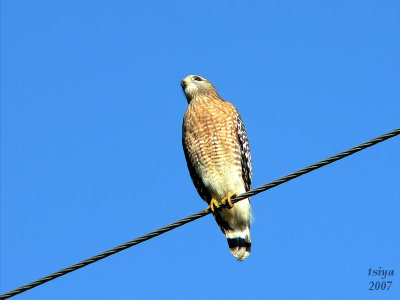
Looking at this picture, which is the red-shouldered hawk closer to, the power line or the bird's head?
the bird's head

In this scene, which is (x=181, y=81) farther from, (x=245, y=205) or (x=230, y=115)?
(x=245, y=205)

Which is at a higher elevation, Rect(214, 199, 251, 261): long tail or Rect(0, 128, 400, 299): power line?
Rect(214, 199, 251, 261): long tail

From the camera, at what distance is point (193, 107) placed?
9445 millimetres

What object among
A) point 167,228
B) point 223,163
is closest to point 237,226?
point 223,163

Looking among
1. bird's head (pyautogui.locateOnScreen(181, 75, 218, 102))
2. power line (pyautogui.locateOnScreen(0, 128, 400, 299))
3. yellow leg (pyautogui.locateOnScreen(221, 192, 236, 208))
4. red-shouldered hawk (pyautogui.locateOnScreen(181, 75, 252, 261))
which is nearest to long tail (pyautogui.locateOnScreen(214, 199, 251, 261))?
red-shouldered hawk (pyautogui.locateOnScreen(181, 75, 252, 261))

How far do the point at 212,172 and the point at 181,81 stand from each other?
1.96 meters

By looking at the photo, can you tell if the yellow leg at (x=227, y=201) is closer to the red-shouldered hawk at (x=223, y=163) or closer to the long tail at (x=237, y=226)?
the red-shouldered hawk at (x=223, y=163)

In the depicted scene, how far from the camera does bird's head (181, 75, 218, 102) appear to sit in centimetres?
973

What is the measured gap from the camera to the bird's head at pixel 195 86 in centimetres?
973

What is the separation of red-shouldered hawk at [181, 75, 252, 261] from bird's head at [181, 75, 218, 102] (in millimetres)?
478

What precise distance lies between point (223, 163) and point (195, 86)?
1.49 metres

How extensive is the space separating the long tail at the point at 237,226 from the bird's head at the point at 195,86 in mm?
1722

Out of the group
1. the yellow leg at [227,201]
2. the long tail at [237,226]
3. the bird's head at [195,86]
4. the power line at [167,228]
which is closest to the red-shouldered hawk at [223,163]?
the long tail at [237,226]

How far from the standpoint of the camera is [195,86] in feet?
32.3
